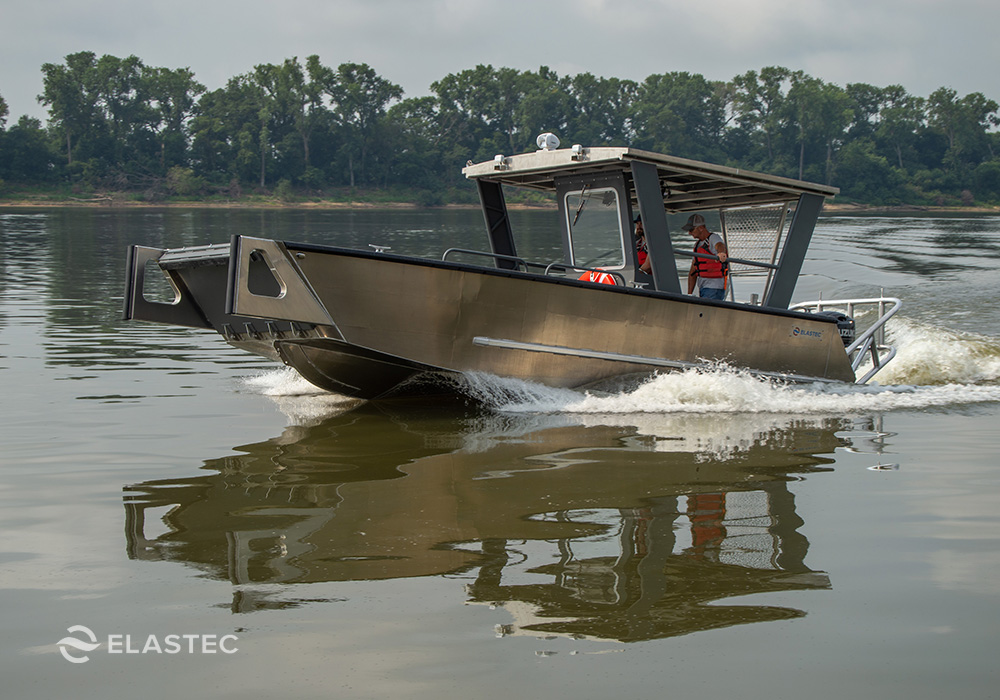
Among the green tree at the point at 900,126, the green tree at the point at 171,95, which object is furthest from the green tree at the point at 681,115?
the green tree at the point at 171,95

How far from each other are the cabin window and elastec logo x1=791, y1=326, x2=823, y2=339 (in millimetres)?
1920

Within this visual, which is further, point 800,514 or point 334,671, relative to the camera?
point 800,514

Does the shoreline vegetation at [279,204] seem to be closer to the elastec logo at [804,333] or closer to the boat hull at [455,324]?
the elastec logo at [804,333]

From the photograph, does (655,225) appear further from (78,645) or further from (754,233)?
(78,645)

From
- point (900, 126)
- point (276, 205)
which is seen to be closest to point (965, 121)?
point (900, 126)

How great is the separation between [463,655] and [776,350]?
6.91 metres

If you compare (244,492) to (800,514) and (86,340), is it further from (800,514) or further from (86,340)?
(86,340)

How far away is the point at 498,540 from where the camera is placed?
5.23 m

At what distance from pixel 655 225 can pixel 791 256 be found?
1.94m

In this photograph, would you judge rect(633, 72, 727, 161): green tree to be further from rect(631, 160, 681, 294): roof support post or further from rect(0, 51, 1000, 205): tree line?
rect(631, 160, 681, 294): roof support post

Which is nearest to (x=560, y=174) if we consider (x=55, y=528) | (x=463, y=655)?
(x=55, y=528)

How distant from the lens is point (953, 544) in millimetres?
5195

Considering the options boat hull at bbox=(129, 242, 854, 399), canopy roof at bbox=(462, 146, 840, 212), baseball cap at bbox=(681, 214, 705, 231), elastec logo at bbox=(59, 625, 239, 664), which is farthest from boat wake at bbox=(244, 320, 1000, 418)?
elastec logo at bbox=(59, 625, 239, 664)

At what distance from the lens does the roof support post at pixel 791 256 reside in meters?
10.3
